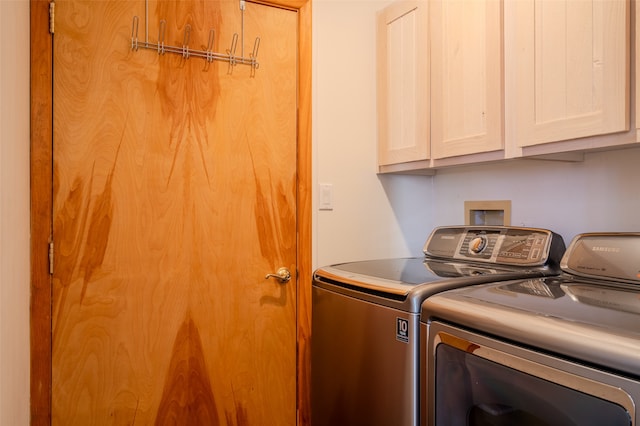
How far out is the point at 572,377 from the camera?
787mm

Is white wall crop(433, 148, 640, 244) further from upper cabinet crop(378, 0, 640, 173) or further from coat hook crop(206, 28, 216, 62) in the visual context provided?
coat hook crop(206, 28, 216, 62)

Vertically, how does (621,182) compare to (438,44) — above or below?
below

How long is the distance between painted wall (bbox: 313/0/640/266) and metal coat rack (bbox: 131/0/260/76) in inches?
12.0

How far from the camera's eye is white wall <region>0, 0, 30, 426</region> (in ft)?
3.24

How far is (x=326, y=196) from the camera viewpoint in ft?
6.38

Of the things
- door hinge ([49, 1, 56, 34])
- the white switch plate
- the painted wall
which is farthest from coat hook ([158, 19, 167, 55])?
the white switch plate

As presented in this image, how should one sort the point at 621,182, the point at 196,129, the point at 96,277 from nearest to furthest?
the point at 621,182 < the point at 96,277 < the point at 196,129

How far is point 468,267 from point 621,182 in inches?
22.3

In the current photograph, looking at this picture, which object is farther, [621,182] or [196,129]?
[196,129]

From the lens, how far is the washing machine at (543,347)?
2.46 feet

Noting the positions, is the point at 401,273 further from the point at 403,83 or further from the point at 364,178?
the point at 403,83

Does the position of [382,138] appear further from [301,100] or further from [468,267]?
[468,267]

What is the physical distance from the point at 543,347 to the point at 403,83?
4.43 ft

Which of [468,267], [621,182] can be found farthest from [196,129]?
[621,182]
